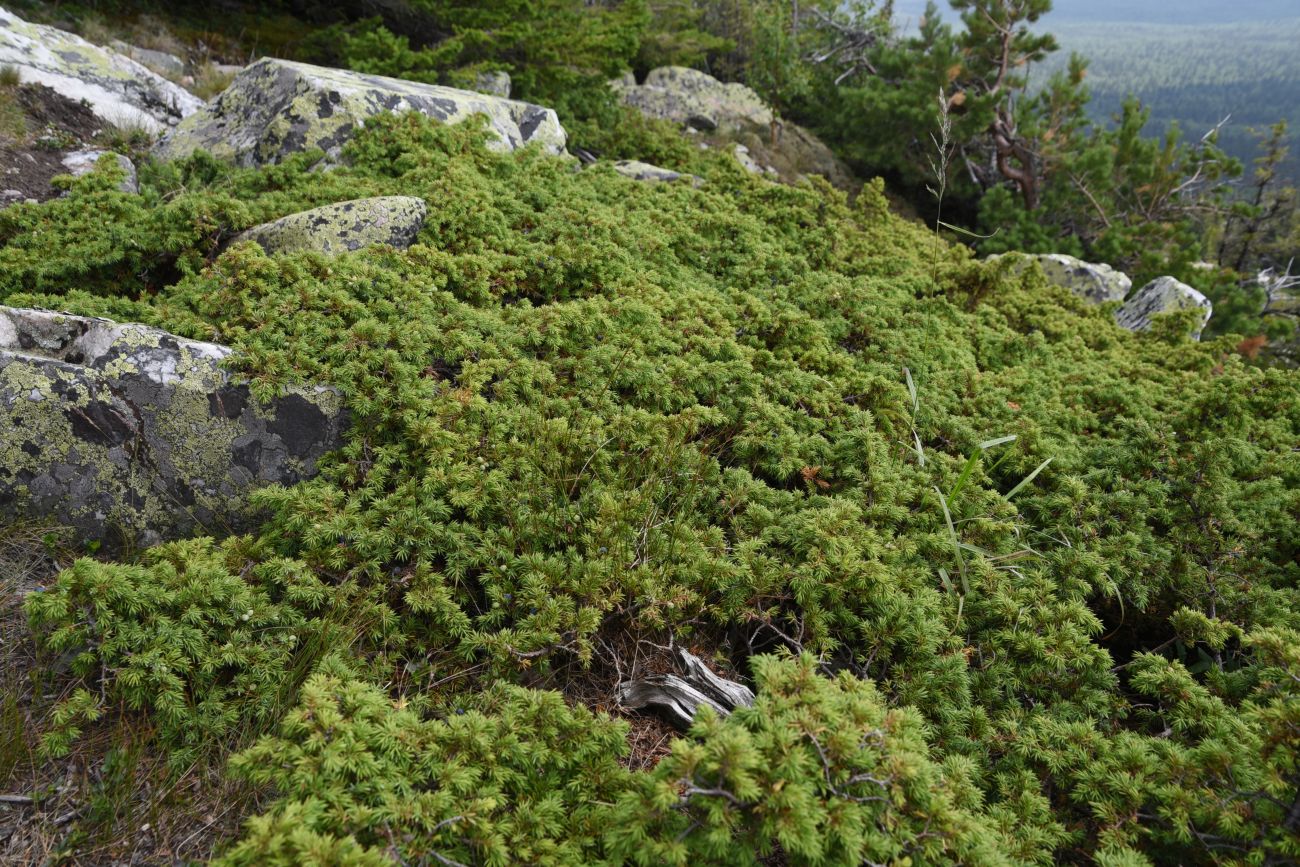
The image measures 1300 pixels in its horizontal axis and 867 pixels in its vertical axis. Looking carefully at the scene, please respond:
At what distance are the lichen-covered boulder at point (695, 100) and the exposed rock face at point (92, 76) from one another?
8239 mm

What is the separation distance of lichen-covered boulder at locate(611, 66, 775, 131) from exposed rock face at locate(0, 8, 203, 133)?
27.0 ft

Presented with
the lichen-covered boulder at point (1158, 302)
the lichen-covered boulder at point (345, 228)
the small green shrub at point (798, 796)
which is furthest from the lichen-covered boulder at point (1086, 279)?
the small green shrub at point (798, 796)

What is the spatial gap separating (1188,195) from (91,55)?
61.5 ft

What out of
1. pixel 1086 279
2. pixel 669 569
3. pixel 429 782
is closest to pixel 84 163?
pixel 669 569

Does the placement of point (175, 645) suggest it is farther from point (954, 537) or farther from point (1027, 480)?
point (1027, 480)

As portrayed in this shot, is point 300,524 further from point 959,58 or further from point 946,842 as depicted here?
point 959,58

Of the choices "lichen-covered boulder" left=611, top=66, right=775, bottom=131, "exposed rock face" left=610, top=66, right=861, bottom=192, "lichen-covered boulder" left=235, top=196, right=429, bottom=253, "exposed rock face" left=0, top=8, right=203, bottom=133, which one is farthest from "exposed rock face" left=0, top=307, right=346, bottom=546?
"lichen-covered boulder" left=611, top=66, right=775, bottom=131

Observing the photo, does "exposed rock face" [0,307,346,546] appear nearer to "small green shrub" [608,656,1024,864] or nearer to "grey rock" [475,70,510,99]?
"small green shrub" [608,656,1024,864]

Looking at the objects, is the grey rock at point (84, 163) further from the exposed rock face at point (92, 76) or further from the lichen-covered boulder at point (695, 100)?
the lichen-covered boulder at point (695, 100)

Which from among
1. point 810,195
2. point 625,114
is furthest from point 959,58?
point 810,195

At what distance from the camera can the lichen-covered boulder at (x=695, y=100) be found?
1477 centimetres

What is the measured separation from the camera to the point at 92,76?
8.10m

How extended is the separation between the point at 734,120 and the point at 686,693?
49.3 ft

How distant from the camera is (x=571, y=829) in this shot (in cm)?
223
